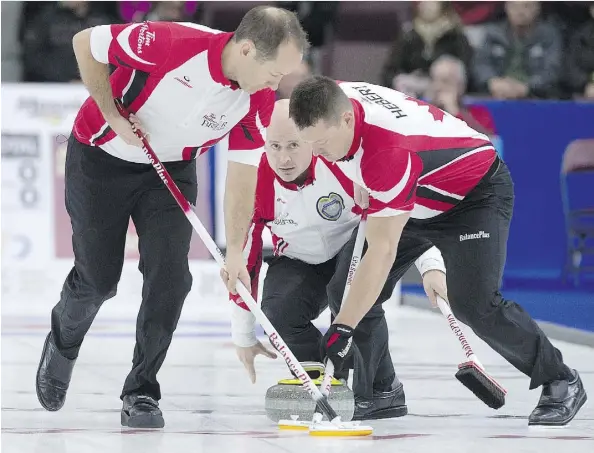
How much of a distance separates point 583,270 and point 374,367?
477 centimetres

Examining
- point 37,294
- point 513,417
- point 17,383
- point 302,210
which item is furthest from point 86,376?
point 37,294

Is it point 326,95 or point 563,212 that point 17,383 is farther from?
point 563,212

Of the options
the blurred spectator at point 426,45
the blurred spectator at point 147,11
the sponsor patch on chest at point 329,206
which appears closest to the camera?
the sponsor patch on chest at point 329,206

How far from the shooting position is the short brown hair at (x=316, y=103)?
3764 millimetres

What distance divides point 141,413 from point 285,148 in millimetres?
1038

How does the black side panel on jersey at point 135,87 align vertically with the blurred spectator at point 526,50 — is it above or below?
above

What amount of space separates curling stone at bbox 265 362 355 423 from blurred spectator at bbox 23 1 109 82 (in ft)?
18.0

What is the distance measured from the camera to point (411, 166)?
3.93 metres

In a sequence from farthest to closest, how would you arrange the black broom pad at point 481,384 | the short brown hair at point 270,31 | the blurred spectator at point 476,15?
the blurred spectator at point 476,15 < the black broom pad at point 481,384 < the short brown hair at point 270,31

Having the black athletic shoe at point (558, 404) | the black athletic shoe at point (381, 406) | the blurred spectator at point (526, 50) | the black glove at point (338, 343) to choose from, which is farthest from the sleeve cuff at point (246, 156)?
the blurred spectator at point (526, 50)

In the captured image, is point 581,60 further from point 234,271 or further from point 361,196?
point 234,271

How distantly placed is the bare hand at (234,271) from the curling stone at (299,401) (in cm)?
36

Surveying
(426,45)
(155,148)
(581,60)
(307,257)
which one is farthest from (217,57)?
(581,60)

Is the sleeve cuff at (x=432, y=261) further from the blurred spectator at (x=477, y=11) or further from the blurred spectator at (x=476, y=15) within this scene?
the blurred spectator at (x=477, y=11)
